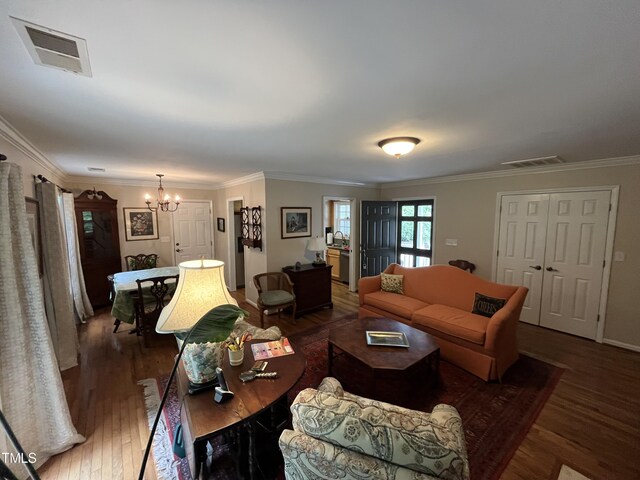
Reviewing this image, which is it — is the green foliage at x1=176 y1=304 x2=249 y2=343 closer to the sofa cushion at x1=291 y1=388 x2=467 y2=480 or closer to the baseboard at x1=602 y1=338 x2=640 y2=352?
the sofa cushion at x1=291 y1=388 x2=467 y2=480

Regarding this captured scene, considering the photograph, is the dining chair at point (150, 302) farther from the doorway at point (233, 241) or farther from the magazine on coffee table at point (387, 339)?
the magazine on coffee table at point (387, 339)

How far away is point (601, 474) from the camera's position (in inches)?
67.6

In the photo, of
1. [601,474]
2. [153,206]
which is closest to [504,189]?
[601,474]

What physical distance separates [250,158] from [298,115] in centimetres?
158

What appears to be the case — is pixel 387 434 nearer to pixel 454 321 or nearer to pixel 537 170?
pixel 454 321

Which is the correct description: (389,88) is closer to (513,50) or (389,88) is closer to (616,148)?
(513,50)

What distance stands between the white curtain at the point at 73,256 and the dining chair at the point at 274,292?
8.95 ft

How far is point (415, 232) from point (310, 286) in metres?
2.67

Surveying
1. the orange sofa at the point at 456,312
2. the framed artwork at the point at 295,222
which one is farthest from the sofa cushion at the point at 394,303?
the framed artwork at the point at 295,222

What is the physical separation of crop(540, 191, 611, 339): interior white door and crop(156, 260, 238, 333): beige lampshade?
4551 millimetres

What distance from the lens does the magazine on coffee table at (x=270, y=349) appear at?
6.36 ft

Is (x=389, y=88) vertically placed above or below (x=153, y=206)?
above

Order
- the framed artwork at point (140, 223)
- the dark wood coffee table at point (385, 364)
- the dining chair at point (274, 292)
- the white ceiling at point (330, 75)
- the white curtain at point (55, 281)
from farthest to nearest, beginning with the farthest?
the framed artwork at point (140, 223)
the dining chair at point (274, 292)
the white curtain at point (55, 281)
the dark wood coffee table at point (385, 364)
the white ceiling at point (330, 75)

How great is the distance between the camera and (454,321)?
3000mm
